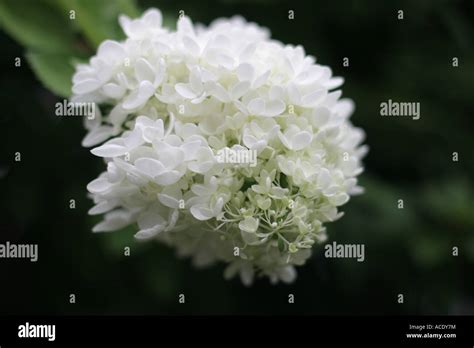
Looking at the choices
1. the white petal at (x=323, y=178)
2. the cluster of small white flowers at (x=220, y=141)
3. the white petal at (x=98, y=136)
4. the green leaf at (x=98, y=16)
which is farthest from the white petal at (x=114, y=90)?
the white petal at (x=323, y=178)

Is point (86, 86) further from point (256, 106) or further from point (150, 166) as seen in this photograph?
point (256, 106)

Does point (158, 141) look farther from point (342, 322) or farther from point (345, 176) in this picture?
point (342, 322)

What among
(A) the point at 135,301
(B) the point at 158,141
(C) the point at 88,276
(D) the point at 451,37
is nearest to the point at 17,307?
(C) the point at 88,276

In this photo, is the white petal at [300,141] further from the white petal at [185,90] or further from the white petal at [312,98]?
the white petal at [185,90]

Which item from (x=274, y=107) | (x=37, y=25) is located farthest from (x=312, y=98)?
(x=37, y=25)

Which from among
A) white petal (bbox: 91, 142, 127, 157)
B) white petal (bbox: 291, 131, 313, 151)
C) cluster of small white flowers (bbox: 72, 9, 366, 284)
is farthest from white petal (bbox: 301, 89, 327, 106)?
white petal (bbox: 91, 142, 127, 157)

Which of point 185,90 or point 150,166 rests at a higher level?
point 185,90

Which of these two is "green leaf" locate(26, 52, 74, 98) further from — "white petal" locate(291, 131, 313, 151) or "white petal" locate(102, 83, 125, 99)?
"white petal" locate(291, 131, 313, 151)
